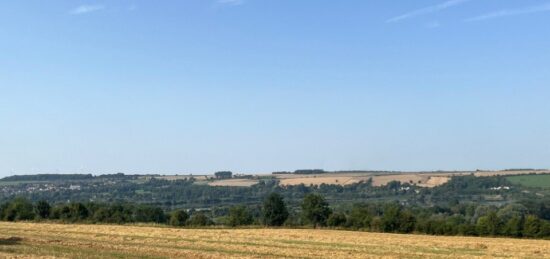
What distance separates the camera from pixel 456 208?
126 m

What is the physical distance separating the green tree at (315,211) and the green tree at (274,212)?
2780 millimetres

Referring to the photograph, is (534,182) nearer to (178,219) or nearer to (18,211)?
(178,219)

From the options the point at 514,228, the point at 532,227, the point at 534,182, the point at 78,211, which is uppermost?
the point at 534,182

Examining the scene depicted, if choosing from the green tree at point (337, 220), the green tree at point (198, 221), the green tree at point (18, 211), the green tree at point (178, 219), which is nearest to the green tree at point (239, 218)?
the green tree at point (198, 221)

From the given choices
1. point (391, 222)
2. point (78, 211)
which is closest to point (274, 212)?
point (391, 222)

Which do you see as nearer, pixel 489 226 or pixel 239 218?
pixel 489 226

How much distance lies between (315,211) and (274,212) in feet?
17.9

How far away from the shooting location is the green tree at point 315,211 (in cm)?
7869

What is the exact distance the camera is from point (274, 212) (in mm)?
78938

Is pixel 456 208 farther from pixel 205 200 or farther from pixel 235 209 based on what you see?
pixel 205 200

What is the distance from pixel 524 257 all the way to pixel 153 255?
68.7 feet

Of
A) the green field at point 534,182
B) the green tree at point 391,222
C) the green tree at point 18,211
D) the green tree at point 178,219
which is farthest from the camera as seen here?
the green field at point 534,182

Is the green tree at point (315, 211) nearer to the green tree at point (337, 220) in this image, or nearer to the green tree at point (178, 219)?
the green tree at point (337, 220)

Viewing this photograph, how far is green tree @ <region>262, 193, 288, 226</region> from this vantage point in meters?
78.6
